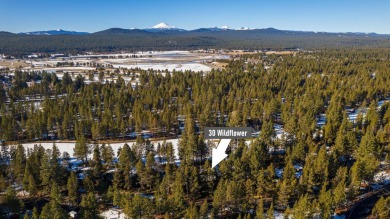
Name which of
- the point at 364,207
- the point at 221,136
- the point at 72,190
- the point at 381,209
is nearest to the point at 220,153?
the point at 221,136

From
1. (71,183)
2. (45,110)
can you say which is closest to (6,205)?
(71,183)

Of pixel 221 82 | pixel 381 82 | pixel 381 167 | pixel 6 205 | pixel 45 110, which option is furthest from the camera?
pixel 221 82

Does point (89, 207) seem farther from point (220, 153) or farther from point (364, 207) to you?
point (364, 207)

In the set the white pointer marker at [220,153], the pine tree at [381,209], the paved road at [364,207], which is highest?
the white pointer marker at [220,153]

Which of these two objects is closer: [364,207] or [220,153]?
[364,207]

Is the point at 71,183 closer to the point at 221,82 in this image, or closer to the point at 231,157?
the point at 231,157

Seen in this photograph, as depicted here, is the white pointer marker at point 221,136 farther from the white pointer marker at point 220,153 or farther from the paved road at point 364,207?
the paved road at point 364,207

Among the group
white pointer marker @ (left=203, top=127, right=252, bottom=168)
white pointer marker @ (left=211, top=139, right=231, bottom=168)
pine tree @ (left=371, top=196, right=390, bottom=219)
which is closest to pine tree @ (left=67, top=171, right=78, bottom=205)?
white pointer marker @ (left=203, top=127, right=252, bottom=168)

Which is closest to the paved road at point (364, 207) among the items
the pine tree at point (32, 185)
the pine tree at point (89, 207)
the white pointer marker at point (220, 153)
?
the white pointer marker at point (220, 153)
